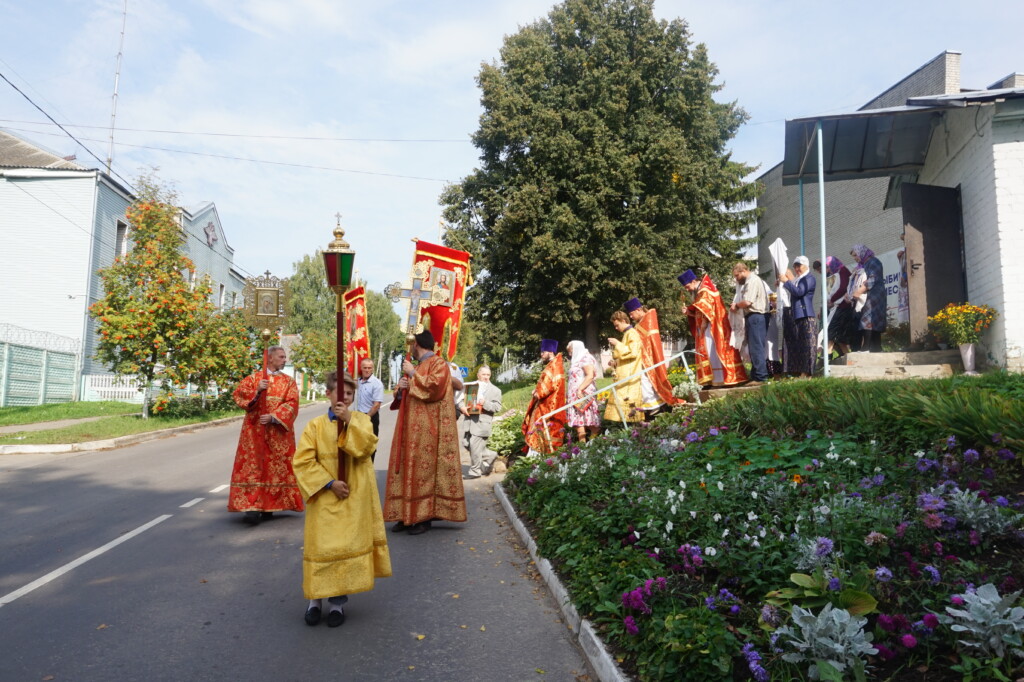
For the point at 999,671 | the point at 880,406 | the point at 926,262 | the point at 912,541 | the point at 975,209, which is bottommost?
the point at 999,671

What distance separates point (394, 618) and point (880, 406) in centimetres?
424

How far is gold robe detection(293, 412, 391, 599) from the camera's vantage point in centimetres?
482

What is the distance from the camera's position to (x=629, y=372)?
10.6 meters

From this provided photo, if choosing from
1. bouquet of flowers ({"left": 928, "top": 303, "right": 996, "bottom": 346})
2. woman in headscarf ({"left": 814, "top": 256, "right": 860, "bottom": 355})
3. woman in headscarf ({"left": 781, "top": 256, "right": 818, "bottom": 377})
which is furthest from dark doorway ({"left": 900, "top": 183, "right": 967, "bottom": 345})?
woman in headscarf ({"left": 781, "top": 256, "right": 818, "bottom": 377})

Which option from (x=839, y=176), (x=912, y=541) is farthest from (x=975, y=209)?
(x=912, y=541)

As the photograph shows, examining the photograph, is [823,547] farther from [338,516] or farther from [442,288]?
[442,288]

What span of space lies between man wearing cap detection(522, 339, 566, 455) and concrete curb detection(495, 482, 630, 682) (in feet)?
12.2

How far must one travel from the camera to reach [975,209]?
37.5 feet

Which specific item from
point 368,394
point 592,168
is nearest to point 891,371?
point 368,394

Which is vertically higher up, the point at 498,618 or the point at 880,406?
the point at 880,406

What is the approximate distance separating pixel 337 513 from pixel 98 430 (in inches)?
624

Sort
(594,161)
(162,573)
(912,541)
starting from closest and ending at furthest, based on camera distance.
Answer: (912,541) < (162,573) < (594,161)

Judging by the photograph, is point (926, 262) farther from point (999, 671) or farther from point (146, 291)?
point (146, 291)

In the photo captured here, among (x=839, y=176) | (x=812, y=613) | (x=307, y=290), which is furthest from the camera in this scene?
(x=307, y=290)
